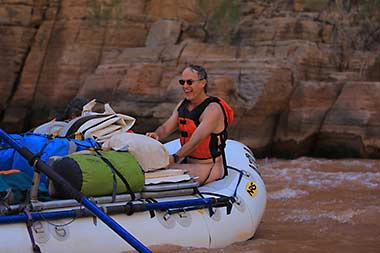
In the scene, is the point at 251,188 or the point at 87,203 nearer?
the point at 87,203

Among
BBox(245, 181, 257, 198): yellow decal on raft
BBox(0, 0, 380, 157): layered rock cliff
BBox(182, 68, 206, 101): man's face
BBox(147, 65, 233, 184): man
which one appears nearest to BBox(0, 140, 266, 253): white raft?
BBox(245, 181, 257, 198): yellow decal on raft

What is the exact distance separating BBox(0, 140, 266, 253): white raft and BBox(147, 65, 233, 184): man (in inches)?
5.3

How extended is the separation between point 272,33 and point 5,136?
1146 centimetres

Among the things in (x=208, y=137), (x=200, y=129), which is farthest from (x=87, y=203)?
(x=208, y=137)

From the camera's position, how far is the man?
470 cm

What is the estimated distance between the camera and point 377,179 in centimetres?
955

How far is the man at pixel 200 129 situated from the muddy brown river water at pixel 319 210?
0.60 meters

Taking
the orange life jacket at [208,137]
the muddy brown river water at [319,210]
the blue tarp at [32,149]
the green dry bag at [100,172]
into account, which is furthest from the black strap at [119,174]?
the orange life jacket at [208,137]

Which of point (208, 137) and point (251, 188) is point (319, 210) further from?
point (208, 137)

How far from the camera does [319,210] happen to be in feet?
21.6

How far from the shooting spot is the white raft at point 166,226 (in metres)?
3.66

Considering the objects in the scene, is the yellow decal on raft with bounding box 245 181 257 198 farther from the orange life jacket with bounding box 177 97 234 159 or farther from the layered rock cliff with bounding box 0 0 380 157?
the layered rock cliff with bounding box 0 0 380 157

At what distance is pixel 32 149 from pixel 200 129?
1.18 meters

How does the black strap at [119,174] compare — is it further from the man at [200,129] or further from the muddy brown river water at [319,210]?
the man at [200,129]
